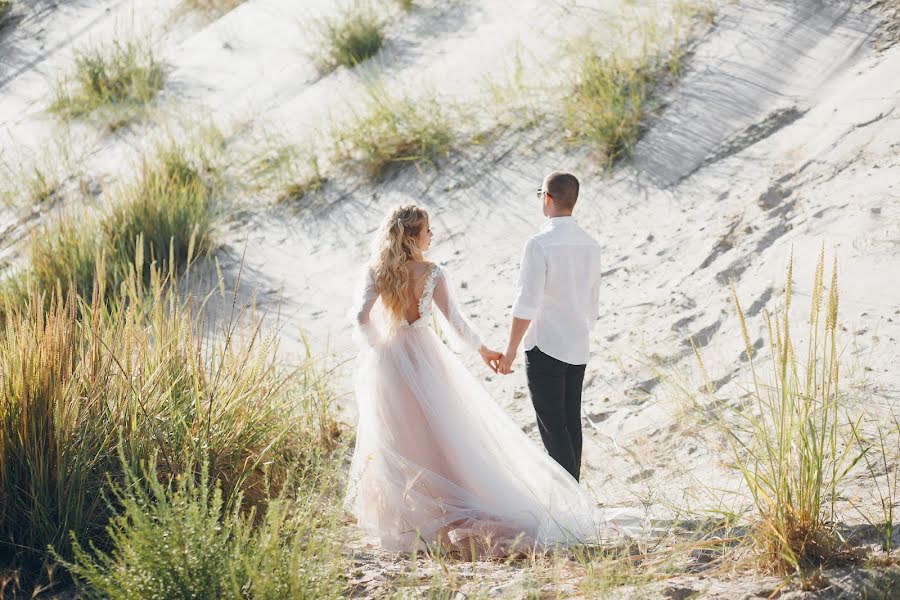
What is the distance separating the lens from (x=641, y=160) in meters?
7.19

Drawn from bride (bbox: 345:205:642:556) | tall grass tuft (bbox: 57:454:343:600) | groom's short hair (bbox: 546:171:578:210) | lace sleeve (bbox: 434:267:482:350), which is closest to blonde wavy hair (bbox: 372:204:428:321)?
bride (bbox: 345:205:642:556)

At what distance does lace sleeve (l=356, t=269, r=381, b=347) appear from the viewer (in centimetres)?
398

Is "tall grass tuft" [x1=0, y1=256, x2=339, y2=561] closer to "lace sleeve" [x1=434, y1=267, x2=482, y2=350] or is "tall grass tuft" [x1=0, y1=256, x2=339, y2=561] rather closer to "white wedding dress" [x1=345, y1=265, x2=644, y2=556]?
"white wedding dress" [x1=345, y1=265, x2=644, y2=556]

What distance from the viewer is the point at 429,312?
4109 mm

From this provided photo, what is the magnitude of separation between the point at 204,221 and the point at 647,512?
4972 millimetres

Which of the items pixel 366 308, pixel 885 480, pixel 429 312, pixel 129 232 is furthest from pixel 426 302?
pixel 129 232

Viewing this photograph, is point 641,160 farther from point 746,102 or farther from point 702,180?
point 746,102

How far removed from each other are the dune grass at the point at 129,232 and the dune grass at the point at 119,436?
262cm

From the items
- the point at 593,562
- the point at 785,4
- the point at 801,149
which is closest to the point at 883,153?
the point at 801,149

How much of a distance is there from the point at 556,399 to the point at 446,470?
607 millimetres

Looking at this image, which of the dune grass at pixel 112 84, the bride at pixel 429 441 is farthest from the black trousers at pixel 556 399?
the dune grass at pixel 112 84

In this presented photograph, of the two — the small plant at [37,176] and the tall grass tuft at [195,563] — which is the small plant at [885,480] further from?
the small plant at [37,176]

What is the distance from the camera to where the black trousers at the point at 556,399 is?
4.07 m

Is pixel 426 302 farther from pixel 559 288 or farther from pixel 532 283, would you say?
pixel 559 288
